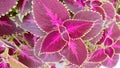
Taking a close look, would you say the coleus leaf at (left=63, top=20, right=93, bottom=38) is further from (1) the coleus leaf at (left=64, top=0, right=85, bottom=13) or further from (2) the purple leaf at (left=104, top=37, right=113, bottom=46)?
(2) the purple leaf at (left=104, top=37, right=113, bottom=46)

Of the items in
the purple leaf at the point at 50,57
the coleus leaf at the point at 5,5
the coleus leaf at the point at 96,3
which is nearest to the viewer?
the coleus leaf at the point at 5,5

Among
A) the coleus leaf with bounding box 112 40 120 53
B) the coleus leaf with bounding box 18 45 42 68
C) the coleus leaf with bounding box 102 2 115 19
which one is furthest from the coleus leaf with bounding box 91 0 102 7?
the coleus leaf with bounding box 18 45 42 68

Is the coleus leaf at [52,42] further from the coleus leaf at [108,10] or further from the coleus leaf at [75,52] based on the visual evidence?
the coleus leaf at [108,10]

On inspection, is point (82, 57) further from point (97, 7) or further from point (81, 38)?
point (97, 7)

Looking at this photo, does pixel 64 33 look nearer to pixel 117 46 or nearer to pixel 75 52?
pixel 75 52

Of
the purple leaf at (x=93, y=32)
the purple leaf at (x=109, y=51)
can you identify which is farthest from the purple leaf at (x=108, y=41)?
the purple leaf at (x=93, y=32)

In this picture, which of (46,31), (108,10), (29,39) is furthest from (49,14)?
(108,10)
